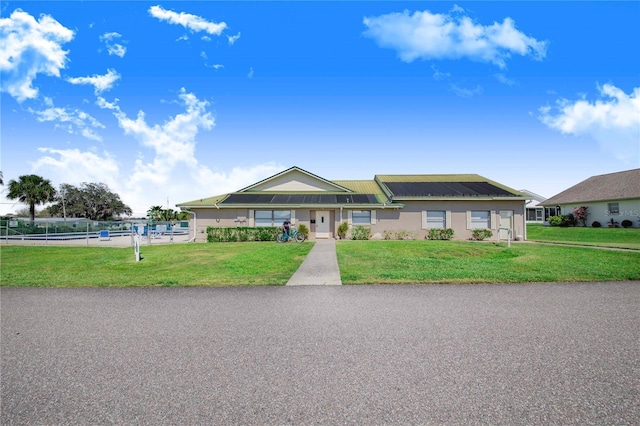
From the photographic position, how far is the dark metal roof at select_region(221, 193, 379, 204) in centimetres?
2220

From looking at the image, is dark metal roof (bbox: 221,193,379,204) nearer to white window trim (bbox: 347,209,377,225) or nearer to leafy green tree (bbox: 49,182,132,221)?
white window trim (bbox: 347,209,377,225)

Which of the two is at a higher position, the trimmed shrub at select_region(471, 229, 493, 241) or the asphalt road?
the trimmed shrub at select_region(471, 229, 493, 241)

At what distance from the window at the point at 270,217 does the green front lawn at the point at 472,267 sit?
26.6ft

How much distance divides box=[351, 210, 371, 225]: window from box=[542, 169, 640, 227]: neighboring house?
872 inches

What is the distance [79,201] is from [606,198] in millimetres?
86870

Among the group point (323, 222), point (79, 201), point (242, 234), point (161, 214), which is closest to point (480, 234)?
point (323, 222)

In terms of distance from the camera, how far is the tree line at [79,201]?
49.8m

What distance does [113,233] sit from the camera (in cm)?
3331

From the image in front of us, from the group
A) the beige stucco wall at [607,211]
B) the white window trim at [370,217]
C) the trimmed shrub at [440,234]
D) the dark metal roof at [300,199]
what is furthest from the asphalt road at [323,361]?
the beige stucco wall at [607,211]

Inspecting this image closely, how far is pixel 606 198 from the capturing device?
2794 centimetres

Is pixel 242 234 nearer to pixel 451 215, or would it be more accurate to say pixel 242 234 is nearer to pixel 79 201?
pixel 451 215

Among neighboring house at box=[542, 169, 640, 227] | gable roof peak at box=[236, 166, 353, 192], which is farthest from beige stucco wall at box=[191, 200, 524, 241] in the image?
neighboring house at box=[542, 169, 640, 227]

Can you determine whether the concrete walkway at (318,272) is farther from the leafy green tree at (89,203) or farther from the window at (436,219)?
the leafy green tree at (89,203)

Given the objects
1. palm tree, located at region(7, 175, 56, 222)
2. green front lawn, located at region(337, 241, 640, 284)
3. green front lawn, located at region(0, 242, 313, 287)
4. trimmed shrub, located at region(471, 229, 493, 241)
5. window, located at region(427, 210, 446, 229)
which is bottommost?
green front lawn, located at region(337, 241, 640, 284)
